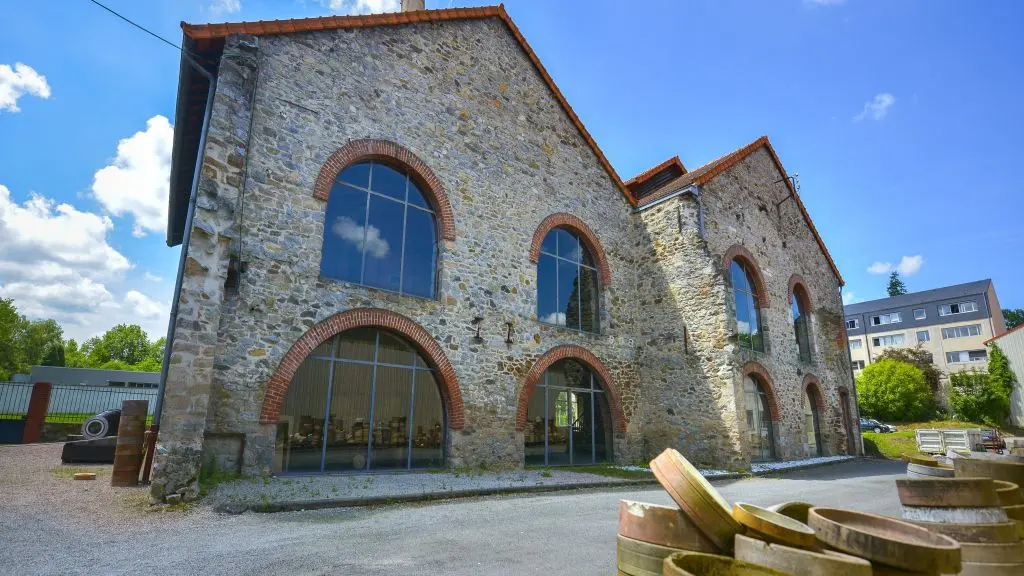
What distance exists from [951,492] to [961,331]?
5592 cm

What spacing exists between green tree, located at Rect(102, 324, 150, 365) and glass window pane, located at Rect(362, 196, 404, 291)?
8151 cm

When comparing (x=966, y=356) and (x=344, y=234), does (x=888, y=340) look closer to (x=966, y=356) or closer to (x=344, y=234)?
(x=966, y=356)


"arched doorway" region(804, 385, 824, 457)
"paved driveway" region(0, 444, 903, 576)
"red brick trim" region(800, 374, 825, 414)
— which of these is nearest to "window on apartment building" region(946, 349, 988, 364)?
"red brick trim" region(800, 374, 825, 414)

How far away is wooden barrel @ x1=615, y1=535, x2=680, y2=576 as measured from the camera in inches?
91.7

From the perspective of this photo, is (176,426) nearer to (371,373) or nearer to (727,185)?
(371,373)

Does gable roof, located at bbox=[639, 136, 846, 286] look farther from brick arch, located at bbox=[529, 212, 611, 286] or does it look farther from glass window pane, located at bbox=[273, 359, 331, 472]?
glass window pane, located at bbox=[273, 359, 331, 472]

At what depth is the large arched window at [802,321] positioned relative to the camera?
59.5 ft

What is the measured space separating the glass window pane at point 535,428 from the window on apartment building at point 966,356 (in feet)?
158

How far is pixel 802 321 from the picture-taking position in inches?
733

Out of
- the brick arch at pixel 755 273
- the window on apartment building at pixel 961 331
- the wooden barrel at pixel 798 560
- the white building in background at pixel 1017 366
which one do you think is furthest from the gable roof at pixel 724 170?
the window on apartment building at pixel 961 331

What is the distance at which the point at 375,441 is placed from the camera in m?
9.16

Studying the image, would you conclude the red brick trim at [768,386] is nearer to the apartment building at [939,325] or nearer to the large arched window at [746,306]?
the large arched window at [746,306]

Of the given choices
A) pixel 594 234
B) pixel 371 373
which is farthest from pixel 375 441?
pixel 594 234

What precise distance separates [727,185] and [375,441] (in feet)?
41.8
